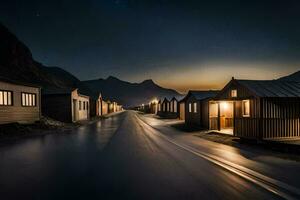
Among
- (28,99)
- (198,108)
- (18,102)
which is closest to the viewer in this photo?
(18,102)

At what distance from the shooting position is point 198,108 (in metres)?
26.0

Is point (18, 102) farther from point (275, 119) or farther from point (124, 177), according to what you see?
point (275, 119)

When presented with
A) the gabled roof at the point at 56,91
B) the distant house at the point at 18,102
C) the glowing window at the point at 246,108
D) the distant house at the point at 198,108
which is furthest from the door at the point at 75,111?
the glowing window at the point at 246,108

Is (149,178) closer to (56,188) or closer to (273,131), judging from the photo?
(56,188)

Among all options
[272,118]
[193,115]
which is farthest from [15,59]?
[272,118]

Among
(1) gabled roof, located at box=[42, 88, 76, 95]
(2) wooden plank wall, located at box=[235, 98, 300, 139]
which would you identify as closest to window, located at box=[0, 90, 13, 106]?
(1) gabled roof, located at box=[42, 88, 76, 95]

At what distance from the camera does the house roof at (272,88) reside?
47.8 feet

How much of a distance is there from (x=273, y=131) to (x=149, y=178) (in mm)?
10725

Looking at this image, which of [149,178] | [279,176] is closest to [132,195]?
[149,178]

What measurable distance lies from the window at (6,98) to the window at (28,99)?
1819 mm

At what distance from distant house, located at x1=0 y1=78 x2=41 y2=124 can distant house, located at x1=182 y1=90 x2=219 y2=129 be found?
59.1 ft

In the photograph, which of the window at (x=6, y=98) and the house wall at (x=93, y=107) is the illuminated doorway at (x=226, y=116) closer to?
the window at (x=6, y=98)

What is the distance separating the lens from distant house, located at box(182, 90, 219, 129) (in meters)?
24.1

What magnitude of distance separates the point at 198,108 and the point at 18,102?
18.9 m
